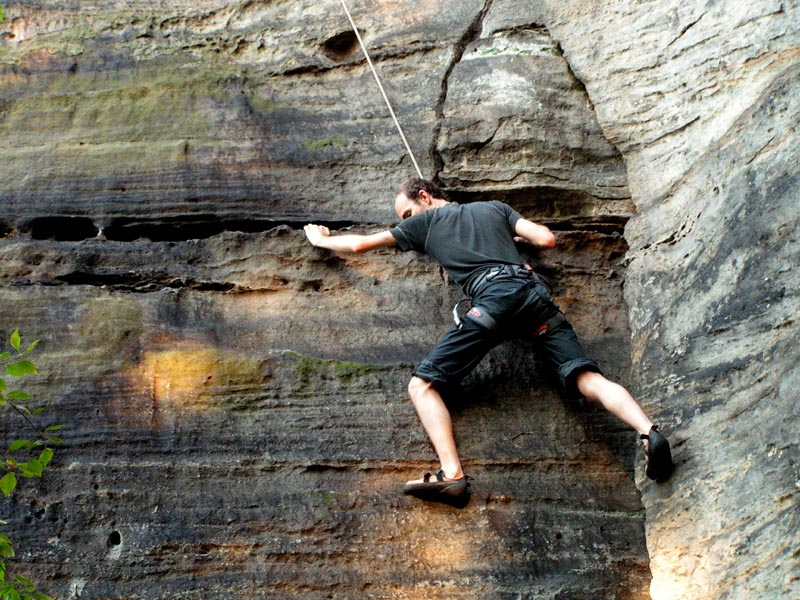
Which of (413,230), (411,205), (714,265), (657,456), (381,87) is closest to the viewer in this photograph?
(657,456)

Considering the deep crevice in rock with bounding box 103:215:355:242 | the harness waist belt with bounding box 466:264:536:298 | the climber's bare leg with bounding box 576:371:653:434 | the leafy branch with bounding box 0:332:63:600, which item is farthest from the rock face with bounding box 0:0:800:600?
the harness waist belt with bounding box 466:264:536:298

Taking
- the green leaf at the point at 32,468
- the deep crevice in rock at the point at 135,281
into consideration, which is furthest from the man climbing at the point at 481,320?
the green leaf at the point at 32,468

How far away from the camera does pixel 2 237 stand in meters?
7.17

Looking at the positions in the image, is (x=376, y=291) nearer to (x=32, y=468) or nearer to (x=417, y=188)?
(x=417, y=188)

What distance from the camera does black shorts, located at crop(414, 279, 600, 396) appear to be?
6.03 meters

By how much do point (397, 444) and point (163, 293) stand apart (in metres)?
1.94

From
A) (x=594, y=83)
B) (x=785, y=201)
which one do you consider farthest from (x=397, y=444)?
(x=594, y=83)

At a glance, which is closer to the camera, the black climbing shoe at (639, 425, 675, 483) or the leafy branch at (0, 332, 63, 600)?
the leafy branch at (0, 332, 63, 600)

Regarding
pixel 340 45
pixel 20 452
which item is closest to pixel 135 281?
pixel 20 452

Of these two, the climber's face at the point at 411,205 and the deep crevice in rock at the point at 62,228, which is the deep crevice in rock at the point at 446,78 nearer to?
the climber's face at the point at 411,205

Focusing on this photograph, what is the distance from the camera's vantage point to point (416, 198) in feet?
21.9

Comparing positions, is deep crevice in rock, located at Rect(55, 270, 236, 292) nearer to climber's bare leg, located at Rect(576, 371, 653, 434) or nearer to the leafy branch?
the leafy branch

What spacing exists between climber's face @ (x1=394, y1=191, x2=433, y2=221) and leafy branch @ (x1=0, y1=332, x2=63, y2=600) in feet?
8.03

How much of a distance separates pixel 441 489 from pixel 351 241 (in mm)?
1748
